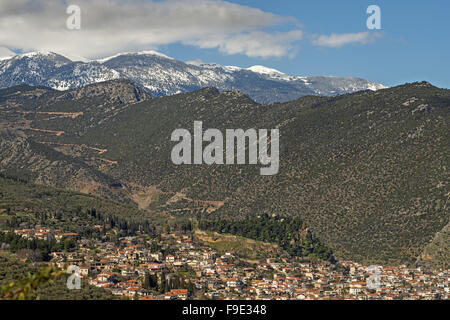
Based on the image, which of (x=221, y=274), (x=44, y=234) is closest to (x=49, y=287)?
(x=221, y=274)

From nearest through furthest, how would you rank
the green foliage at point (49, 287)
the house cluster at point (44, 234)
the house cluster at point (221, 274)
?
the green foliage at point (49, 287)
the house cluster at point (221, 274)
the house cluster at point (44, 234)

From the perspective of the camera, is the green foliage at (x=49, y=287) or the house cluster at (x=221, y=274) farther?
the house cluster at (x=221, y=274)

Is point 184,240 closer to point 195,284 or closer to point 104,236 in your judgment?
point 104,236

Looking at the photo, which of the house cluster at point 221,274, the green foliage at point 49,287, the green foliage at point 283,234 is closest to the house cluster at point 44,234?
the house cluster at point 221,274

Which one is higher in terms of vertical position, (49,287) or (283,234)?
(49,287)

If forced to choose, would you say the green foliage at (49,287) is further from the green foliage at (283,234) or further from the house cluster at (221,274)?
the green foliage at (283,234)

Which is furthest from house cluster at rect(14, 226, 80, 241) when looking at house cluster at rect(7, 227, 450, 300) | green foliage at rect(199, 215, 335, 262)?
green foliage at rect(199, 215, 335, 262)

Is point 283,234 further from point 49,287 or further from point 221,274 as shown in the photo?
point 49,287
